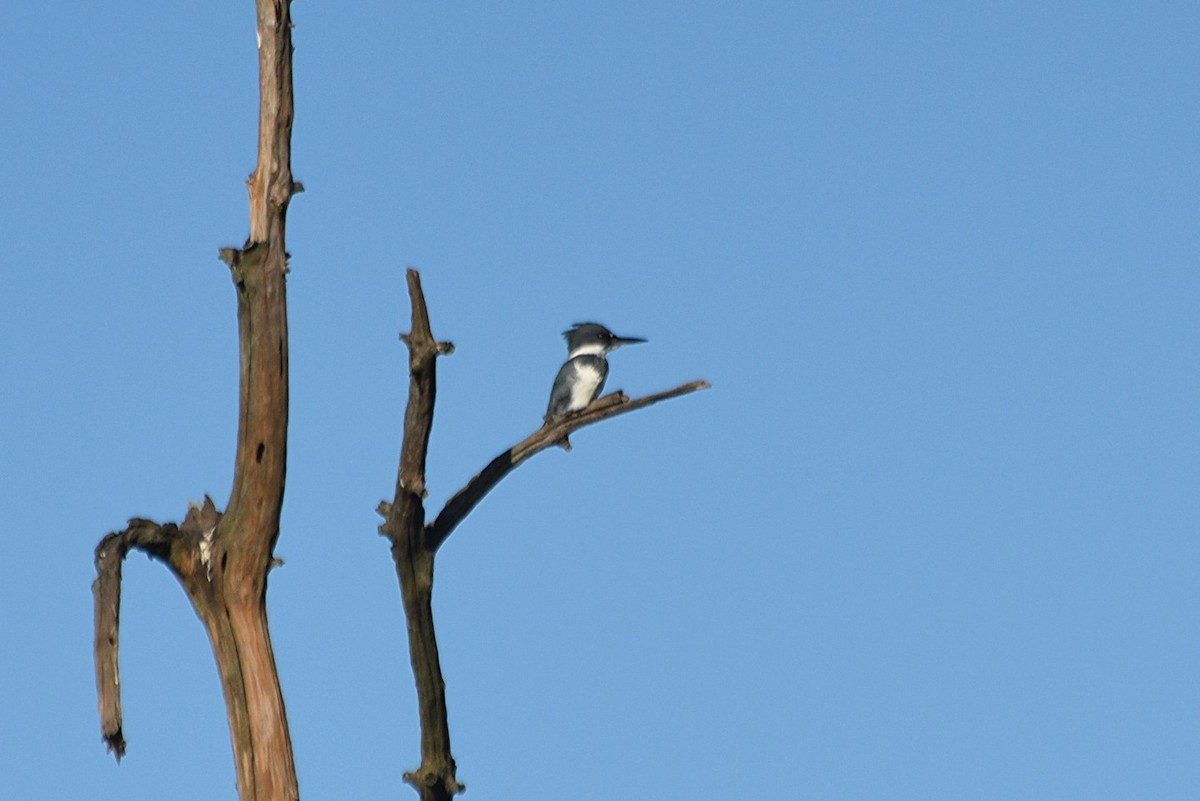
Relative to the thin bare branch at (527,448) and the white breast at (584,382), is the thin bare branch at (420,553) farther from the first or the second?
the white breast at (584,382)

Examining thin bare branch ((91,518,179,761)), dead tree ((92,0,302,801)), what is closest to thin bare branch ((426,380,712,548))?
dead tree ((92,0,302,801))

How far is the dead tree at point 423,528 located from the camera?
27.3 ft

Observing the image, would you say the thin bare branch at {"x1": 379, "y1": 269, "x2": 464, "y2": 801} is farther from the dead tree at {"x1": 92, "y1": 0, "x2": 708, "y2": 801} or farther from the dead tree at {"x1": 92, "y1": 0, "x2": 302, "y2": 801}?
the dead tree at {"x1": 92, "y1": 0, "x2": 302, "y2": 801}

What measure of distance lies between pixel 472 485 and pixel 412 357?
0.90 metres

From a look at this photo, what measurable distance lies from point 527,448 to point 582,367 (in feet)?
19.5

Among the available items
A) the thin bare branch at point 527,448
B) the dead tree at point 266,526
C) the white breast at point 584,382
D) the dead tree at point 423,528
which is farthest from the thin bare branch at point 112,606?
the white breast at point 584,382

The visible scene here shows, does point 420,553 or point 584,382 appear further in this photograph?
point 584,382

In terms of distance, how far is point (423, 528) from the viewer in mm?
8656

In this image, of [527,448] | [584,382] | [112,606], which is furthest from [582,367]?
[112,606]

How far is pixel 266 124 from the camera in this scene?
8.84m

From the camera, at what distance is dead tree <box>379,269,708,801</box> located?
8.31 m

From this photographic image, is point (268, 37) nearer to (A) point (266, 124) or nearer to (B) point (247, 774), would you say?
(A) point (266, 124)

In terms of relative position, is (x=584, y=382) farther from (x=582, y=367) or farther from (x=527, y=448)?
(x=527, y=448)

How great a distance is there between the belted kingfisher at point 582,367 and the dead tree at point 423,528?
19.4 feet
